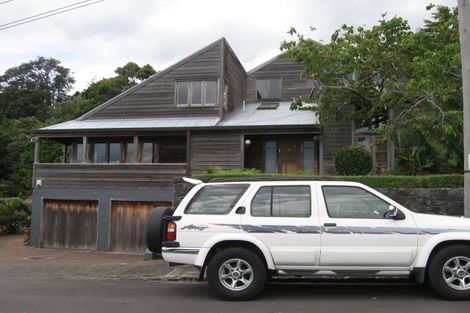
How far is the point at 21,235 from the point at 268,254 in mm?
23286

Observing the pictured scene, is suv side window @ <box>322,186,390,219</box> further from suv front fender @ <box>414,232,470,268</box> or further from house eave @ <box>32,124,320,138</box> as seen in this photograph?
house eave @ <box>32,124,320,138</box>

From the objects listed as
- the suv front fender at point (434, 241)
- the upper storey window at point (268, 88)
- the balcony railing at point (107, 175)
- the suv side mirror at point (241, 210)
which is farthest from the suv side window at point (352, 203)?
the upper storey window at point (268, 88)

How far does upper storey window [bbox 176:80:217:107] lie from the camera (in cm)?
2109

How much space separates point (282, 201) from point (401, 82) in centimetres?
1007

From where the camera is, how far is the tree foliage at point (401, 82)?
12.6 m

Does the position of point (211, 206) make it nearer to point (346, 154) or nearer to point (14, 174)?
point (346, 154)

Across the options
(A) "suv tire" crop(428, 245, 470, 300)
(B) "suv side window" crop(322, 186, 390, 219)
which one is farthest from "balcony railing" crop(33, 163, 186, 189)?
(A) "suv tire" crop(428, 245, 470, 300)

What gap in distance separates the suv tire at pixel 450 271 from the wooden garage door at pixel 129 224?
12718 millimetres

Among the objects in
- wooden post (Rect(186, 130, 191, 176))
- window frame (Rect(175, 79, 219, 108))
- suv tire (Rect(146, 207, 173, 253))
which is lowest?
suv tire (Rect(146, 207, 173, 253))

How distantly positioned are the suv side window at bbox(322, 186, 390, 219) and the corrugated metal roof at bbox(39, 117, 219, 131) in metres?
12.6

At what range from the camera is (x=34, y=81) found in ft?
252

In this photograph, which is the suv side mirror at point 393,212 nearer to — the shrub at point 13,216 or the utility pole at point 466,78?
the utility pole at point 466,78

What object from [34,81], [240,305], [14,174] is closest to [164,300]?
[240,305]

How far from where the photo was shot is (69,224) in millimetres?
19141
